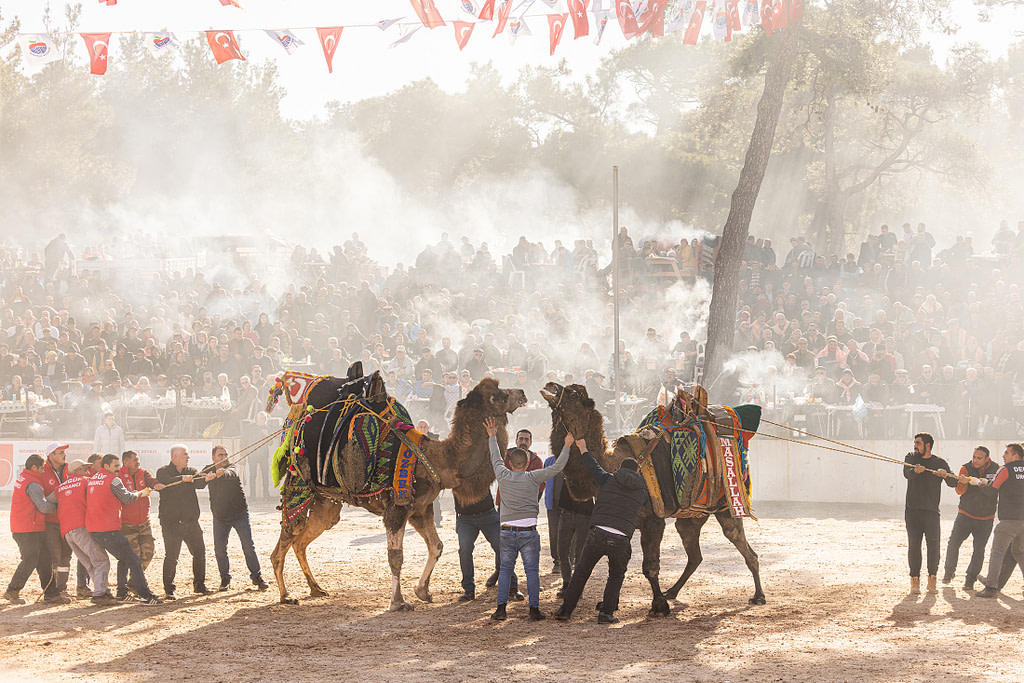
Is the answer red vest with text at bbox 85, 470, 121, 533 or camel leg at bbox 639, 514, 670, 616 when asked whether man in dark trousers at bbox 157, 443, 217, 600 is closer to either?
red vest with text at bbox 85, 470, 121, 533

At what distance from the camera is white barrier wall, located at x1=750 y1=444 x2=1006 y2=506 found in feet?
60.5

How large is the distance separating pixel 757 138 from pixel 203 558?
15.4m

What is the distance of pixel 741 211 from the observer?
22156 mm

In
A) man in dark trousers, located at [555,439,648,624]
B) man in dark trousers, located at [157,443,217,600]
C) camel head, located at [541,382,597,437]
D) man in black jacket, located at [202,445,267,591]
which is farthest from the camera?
man in black jacket, located at [202,445,267,591]

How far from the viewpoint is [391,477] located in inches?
415

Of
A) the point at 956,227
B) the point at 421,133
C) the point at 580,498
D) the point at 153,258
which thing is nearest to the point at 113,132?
the point at 421,133

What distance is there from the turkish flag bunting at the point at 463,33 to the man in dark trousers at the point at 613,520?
1077 cm

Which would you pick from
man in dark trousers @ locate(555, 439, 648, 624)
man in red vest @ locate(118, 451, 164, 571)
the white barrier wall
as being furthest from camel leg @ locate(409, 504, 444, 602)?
the white barrier wall

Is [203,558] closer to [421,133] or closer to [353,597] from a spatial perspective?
[353,597]

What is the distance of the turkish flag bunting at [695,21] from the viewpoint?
18703 millimetres

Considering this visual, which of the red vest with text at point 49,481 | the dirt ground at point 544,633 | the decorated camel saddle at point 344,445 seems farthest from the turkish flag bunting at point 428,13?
the red vest with text at point 49,481

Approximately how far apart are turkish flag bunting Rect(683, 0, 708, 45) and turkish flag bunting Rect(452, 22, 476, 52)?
4.06 m

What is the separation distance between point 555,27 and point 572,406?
35.6ft

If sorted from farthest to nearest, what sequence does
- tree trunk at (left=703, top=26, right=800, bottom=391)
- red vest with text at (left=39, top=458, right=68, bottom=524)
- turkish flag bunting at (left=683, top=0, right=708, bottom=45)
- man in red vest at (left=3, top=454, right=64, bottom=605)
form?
tree trunk at (left=703, top=26, right=800, bottom=391)
turkish flag bunting at (left=683, top=0, right=708, bottom=45)
red vest with text at (left=39, top=458, right=68, bottom=524)
man in red vest at (left=3, top=454, right=64, bottom=605)
